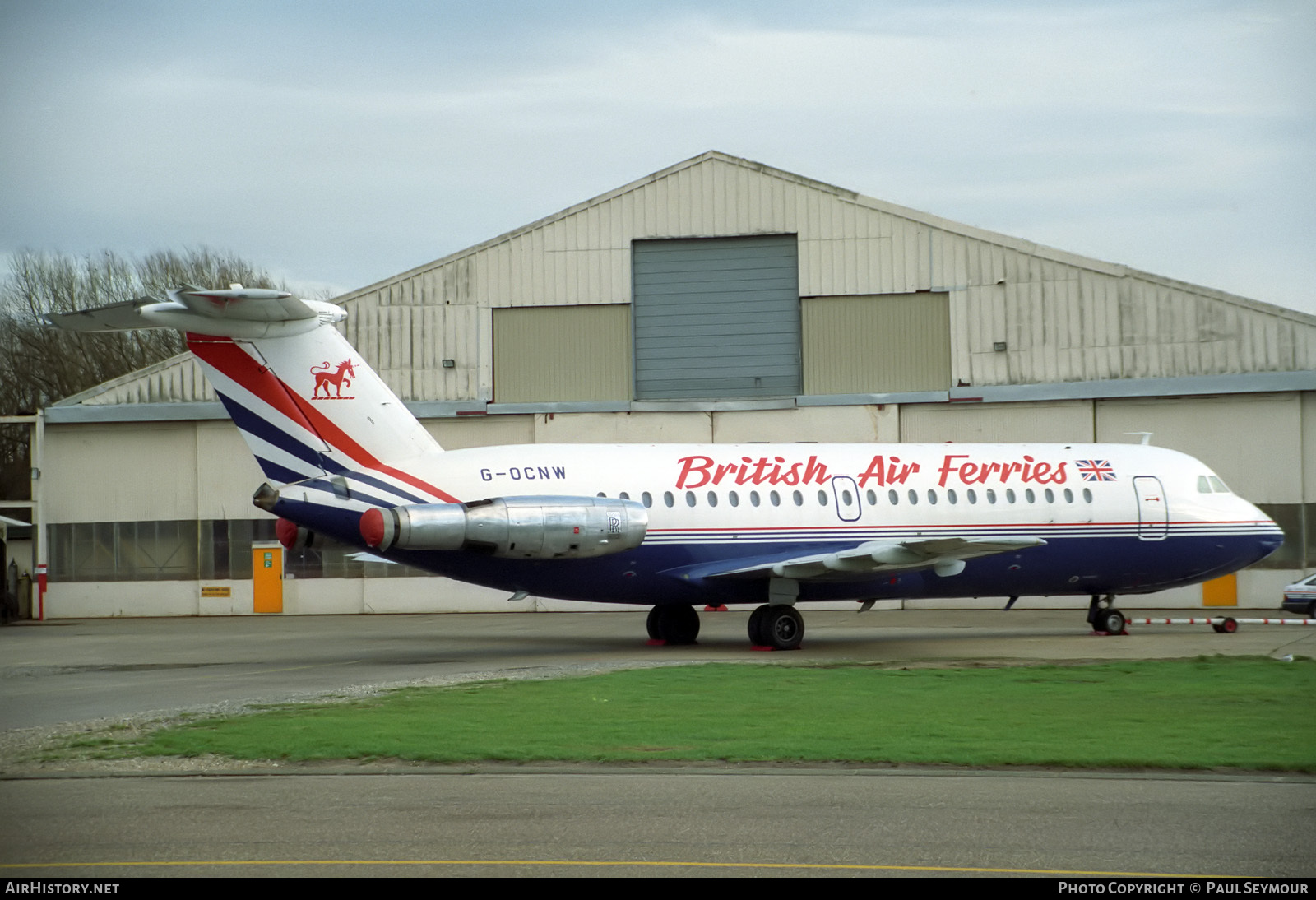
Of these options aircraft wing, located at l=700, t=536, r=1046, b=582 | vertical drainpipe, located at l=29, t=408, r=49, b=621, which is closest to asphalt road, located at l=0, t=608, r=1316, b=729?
aircraft wing, located at l=700, t=536, r=1046, b=582

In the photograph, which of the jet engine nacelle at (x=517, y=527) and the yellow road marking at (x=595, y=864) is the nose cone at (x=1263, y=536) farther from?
the yellow road marking at (x=595, y=864)

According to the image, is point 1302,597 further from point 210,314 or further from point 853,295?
point 210,314

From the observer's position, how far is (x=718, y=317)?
123ft

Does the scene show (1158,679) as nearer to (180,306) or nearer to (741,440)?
(180,306)

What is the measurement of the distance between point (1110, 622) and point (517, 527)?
41.2ft

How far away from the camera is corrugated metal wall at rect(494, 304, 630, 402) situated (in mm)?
37781

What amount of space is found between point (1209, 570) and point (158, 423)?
27.5 metres

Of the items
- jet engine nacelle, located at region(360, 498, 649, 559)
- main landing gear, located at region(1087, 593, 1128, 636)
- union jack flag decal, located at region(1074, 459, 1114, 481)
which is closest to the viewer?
jet engine nacelle, located at region(360, 498, 649, 559)

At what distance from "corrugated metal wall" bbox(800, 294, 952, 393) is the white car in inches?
391

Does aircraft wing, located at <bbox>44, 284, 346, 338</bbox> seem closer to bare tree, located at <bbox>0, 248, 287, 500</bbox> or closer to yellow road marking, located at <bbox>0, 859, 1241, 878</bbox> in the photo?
yellow road marking, located at <bbox>0, 859, 1241, 878</bbox>

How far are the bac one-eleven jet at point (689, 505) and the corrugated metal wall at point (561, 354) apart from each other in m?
13.0

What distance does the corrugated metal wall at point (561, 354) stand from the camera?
124 ft
